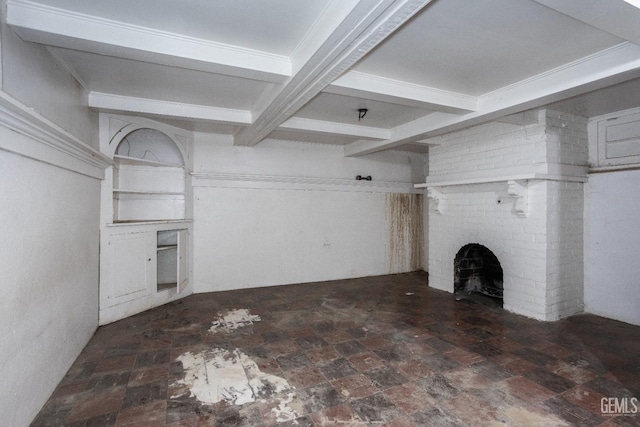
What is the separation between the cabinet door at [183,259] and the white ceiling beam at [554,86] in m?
3.85

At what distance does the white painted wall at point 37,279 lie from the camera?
1871mm

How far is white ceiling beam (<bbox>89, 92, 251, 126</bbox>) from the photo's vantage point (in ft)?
11.5

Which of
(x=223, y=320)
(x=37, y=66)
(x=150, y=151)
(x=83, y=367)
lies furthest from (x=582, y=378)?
(x=150, y=151)

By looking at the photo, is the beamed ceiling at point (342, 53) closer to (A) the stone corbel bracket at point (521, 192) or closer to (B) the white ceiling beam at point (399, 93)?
(B) the white ceiling beam at point (399, 93)

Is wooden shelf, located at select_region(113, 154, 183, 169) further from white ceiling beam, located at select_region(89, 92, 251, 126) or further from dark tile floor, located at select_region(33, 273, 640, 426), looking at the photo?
dark tile floor, located at select_region(33, 273, 640, 426)

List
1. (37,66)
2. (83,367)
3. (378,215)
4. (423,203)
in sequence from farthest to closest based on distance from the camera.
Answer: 1. (423,203)
2. (378,215)
3. (83,367)
4. (37,66)

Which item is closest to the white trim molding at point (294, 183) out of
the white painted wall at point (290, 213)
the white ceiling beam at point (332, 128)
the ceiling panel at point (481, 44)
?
the white painted wall at point (290, 213)

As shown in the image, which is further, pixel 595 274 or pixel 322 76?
pixel 595 274

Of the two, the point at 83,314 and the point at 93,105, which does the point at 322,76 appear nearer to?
the point at 93,105

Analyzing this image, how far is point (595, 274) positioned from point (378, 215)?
350 centimetres

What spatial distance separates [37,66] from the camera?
2.34m


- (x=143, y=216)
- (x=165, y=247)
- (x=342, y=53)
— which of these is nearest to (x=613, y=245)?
(x=342, y=53)

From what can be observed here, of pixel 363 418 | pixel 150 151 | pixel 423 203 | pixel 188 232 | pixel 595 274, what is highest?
pixel 150 151

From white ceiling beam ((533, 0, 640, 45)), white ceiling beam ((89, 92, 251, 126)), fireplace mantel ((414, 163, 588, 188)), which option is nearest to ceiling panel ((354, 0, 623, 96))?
white ceiling beam ((533, 0, 640, 45))
